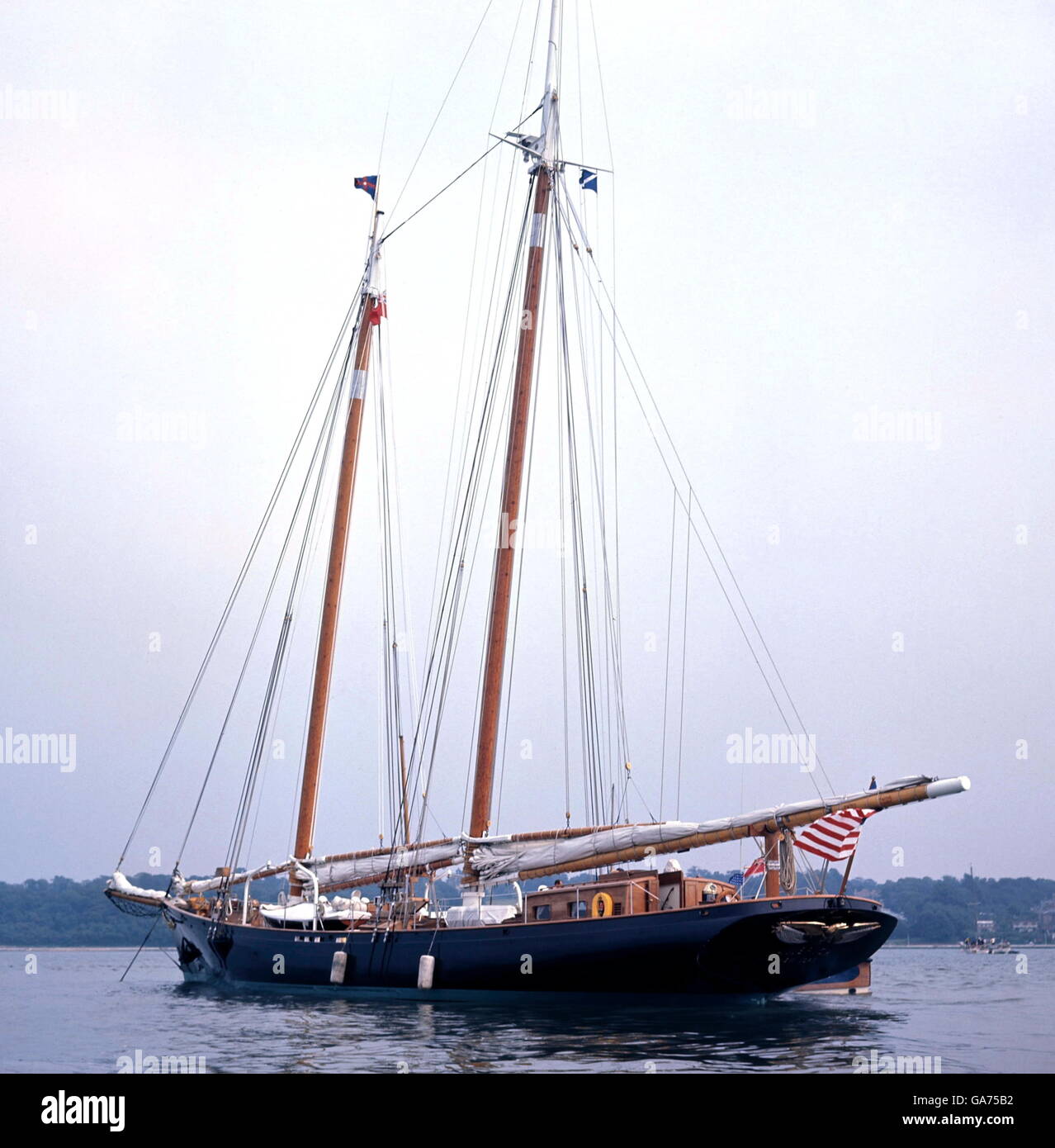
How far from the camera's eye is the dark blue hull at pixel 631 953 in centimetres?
3706

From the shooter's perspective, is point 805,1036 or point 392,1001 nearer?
point 805,1036

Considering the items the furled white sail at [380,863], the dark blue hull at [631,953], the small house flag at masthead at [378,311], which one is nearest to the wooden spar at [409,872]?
the furled white sail at [380,863]

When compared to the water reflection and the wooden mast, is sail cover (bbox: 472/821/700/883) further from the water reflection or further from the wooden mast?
the wooden mast

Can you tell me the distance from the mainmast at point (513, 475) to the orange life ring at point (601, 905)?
7.83 meters

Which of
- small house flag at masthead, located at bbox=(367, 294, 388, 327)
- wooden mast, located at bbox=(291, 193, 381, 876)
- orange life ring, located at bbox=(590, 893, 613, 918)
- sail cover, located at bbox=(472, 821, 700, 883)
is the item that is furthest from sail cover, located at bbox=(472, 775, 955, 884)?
small house flag at masthead, located at bbox=(367, 294, 388, 327)

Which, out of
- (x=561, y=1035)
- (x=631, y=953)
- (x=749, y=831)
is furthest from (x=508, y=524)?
(x=561, y=1035)

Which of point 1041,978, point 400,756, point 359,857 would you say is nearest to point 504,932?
point 359,857

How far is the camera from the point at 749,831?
40.5 m

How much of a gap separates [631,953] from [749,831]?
5674 millimetres

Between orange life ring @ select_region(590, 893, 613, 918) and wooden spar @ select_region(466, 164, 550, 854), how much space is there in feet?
26.0

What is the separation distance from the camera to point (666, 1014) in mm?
38125

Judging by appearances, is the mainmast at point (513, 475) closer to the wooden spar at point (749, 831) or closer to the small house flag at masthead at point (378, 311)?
the wooden spar at point (749, 831)
